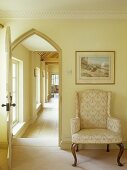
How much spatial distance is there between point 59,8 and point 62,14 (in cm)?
21

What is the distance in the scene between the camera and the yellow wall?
441 cm

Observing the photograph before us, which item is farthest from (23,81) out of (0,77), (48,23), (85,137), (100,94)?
(85,137)

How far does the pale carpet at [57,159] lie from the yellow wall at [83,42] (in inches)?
18.0

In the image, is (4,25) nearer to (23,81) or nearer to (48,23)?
(48,23)

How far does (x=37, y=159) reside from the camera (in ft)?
12.7

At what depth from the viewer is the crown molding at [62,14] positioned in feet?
14.1

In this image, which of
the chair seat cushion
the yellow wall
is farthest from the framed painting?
the chair seat cushion

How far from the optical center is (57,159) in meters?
3.87

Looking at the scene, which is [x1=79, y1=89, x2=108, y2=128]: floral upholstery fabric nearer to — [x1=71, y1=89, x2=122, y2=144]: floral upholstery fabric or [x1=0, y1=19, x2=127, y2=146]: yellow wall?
[x1=71, y1=89, x2=122, y2=144]: floral upholstery fabric

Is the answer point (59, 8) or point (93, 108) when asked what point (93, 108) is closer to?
point (93, 108)

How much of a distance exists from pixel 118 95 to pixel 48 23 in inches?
74.2

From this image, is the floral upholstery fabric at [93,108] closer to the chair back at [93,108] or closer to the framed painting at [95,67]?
the chair back at [93,108]

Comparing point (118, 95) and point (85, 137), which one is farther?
point (118, 95)

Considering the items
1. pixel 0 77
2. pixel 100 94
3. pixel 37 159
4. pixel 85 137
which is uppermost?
pixel 0 77
